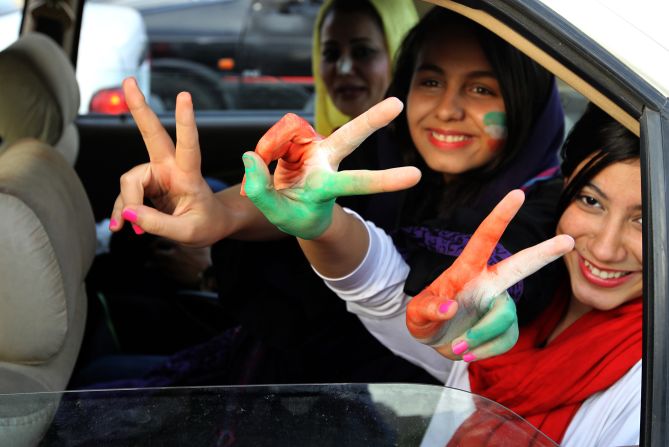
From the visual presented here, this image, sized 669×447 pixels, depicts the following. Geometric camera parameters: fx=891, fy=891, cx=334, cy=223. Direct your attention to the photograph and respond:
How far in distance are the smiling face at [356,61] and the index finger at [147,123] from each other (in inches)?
63.9

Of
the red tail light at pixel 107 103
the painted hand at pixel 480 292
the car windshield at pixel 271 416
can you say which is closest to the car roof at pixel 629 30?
the painted hand at pixel 480 292

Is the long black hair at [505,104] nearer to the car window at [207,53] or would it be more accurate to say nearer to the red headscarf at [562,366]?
the red headscarf at [562,366]

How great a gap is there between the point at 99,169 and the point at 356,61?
52.0 inches

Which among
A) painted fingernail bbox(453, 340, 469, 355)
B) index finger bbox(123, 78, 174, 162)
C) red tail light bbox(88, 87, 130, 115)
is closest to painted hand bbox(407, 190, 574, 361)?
painted fingernail bbox(453, 340, 469, 355)

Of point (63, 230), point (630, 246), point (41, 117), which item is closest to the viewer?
point (630, 246)

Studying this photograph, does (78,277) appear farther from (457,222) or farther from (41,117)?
(457,222)

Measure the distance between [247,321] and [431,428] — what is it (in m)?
0.86

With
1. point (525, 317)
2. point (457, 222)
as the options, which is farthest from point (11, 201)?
point (525, 317)

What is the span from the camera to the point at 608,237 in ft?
4.82

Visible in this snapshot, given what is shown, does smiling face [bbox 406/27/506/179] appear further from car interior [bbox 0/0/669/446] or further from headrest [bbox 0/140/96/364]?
headrest [bbox 0/140/96/364]

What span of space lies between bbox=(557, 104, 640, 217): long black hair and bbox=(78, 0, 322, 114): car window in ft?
8.19

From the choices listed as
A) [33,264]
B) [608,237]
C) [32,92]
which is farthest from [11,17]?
[608,237]

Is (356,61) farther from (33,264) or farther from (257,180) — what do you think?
(257,180)

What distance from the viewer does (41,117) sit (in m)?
2.05
